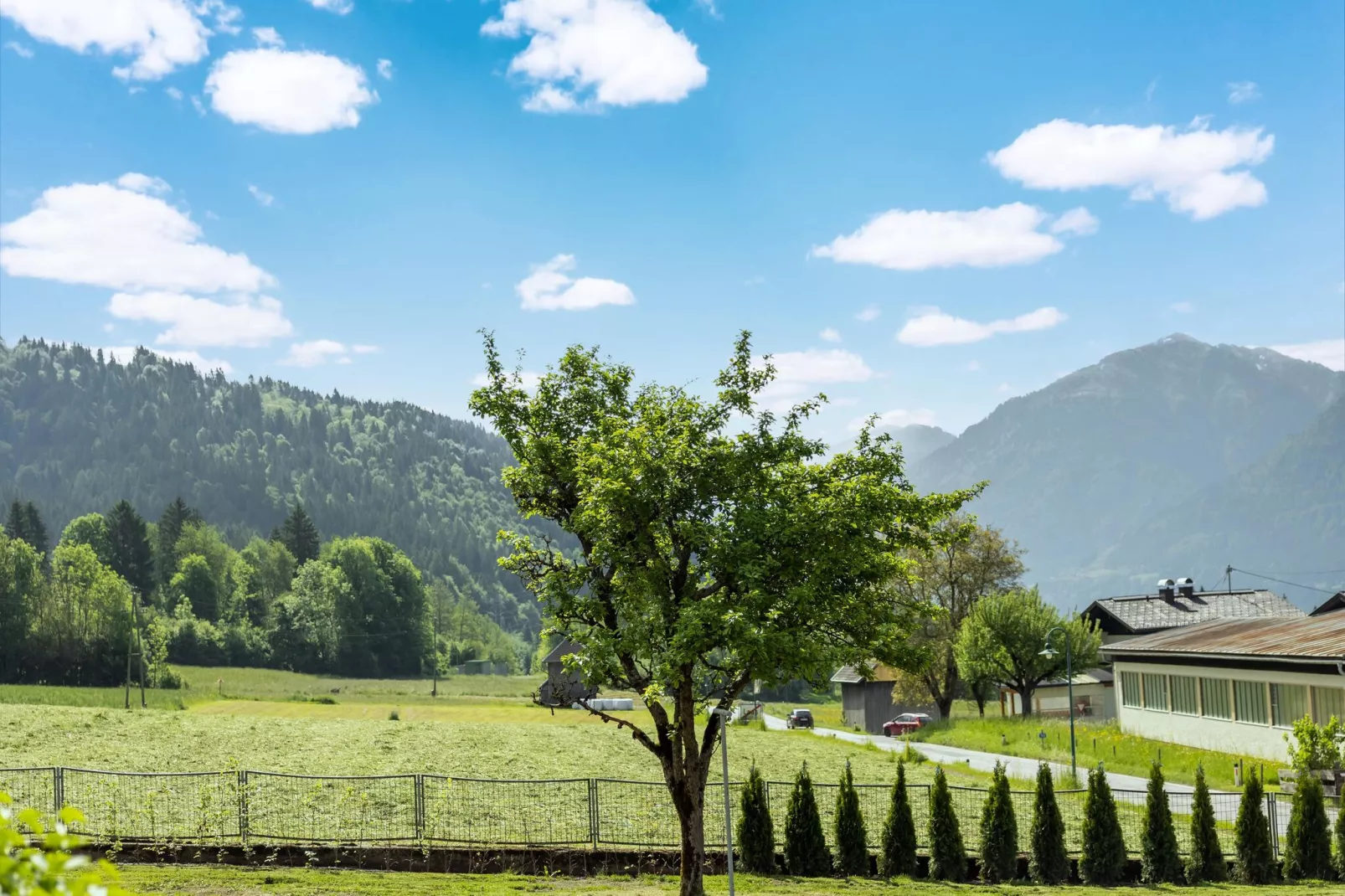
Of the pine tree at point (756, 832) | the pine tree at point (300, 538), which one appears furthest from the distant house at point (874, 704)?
the pine tree at point (300, 538)

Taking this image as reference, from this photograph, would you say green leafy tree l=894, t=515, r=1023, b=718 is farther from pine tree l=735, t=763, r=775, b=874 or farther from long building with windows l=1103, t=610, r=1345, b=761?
pine tree l=735, t=763, r=775, b=874

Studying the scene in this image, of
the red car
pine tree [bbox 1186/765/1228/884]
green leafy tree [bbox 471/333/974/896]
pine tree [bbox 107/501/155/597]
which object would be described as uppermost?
pine tree [bbox 107/501/155/597]

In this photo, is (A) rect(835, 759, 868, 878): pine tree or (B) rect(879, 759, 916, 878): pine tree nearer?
(B) rect(879, 759, 916, 878): pine tree

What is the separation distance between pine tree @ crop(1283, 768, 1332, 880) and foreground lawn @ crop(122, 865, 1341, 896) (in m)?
0.61

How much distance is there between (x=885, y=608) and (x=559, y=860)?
29.0 ft

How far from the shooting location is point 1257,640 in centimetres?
4091

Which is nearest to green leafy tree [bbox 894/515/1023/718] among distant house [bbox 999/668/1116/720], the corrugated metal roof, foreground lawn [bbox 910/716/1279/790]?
distant house [bbox 999/668/1116/720]

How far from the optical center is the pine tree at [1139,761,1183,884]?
2209 cm

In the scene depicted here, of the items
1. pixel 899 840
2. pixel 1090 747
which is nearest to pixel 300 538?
pixel 1090 747

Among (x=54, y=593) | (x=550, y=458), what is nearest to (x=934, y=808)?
(x=550, y=458)

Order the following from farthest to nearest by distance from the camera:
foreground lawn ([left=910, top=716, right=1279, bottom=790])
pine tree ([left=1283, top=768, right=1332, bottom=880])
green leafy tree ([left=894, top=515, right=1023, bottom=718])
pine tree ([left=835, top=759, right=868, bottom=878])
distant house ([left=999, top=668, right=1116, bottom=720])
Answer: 1. distant house ([left=999, top=668, right=1116, bottom=720])
2. green leafy tree ([left=894, top=515, right=1023, bottom=718])
3. foreground lawn ([left=910, top=716, right=1279, bottom=790])
4. pine tree ([left=1283, top=768, right=1332, bottom=880])
5. pine tree ([left=835, top=759, right=868, bottom=878])

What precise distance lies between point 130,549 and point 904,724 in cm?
11787

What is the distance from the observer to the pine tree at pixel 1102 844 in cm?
2205

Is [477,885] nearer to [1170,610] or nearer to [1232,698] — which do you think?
[1232,698]
